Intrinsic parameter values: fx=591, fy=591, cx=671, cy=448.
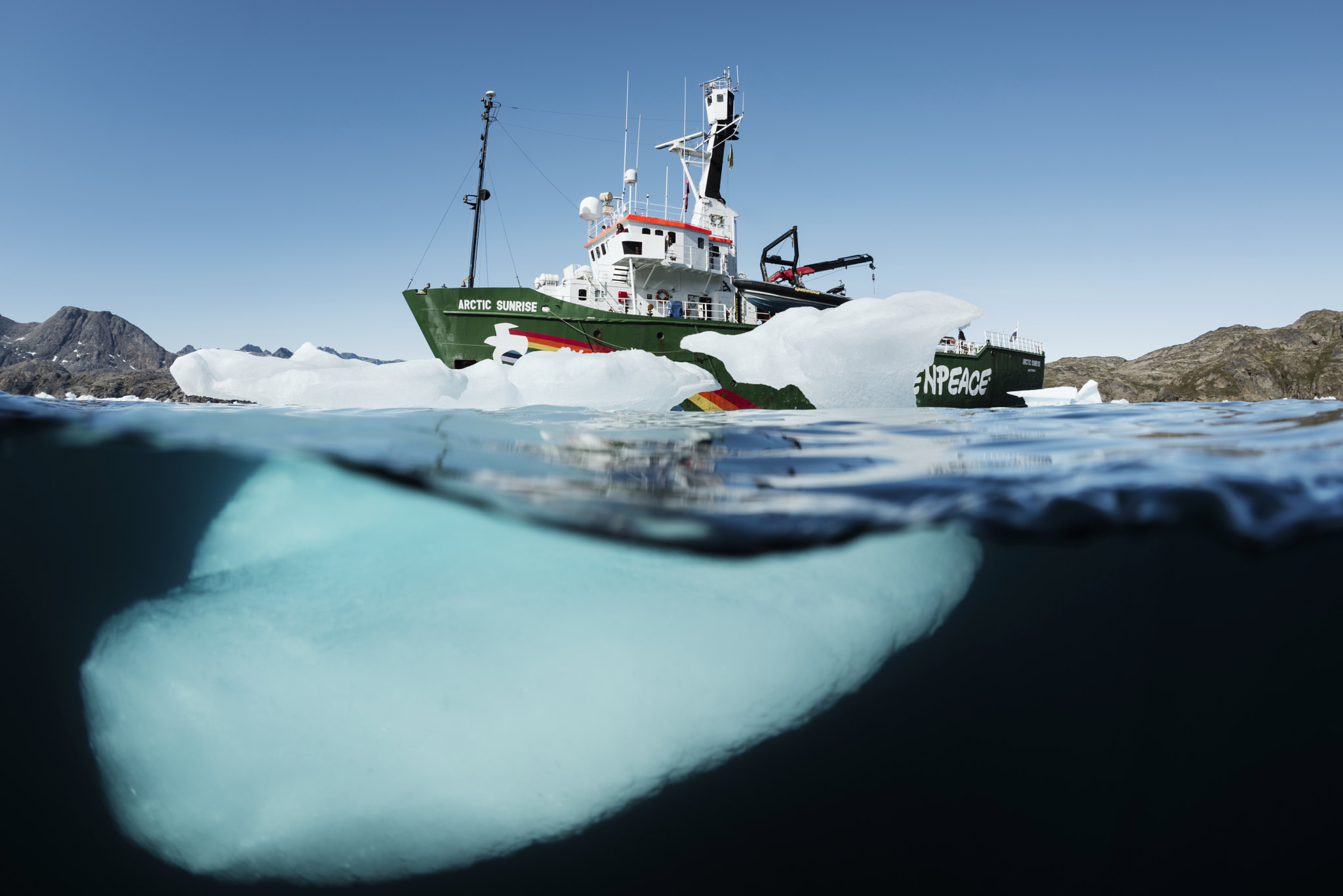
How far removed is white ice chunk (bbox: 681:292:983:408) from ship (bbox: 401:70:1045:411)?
2.49ft

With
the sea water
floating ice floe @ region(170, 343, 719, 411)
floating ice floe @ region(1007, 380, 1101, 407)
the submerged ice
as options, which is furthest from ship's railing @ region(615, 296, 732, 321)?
the submerged ice

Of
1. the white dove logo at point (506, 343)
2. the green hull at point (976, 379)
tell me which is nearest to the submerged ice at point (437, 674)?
→ the white dove logo at point (506, 343)

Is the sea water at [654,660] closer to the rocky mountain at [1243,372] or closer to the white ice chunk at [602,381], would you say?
the white ice chunk at [602,381]

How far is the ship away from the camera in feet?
49.8

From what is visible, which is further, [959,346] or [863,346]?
[959,346]

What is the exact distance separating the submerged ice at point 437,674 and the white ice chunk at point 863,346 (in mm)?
6801

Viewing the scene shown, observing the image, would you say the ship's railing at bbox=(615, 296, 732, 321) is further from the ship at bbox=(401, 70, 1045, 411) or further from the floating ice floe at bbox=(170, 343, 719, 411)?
the floating ice floe at bbox=(170, 343, 719, 411)

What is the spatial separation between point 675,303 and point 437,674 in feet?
47.1

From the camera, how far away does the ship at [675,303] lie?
1516cm

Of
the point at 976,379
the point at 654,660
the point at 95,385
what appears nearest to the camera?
the point at 654,660

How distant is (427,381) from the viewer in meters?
7.62

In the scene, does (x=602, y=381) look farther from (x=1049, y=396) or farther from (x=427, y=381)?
(x=1049, y=396)

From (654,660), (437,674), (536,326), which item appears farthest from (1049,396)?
(437,674)

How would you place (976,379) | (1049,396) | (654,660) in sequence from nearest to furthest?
(654,660) → (976,379) → (1049,396)
